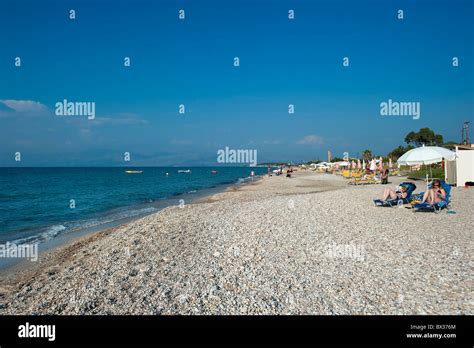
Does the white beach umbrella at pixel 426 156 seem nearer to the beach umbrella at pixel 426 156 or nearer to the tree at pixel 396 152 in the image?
the beach umbrella at pixel 426 156

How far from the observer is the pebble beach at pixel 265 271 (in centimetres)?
488

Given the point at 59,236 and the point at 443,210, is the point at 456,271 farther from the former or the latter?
the point at 59,236

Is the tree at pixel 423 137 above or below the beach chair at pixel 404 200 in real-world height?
above

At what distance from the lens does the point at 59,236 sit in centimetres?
1378

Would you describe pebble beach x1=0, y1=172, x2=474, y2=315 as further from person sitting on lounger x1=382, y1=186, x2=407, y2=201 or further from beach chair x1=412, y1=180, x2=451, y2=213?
person sitting on lounger x1=382, y1=186, x2=407, y2=201

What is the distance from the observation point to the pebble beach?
16.0 feet

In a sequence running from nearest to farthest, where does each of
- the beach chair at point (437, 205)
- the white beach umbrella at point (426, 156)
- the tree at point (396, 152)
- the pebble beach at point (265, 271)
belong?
the pebble beach at point (265, 271) < the beach chair at point (437, 205) < the white beach umbrella at point (426, 156) < the tree at point (396, 152)

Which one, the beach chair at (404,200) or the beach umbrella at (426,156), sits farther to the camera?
the beach chair at (404,200)

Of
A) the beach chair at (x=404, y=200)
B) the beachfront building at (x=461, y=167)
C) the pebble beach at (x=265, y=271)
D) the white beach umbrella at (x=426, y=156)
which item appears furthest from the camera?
the beachfront building at (x=461, y=167)

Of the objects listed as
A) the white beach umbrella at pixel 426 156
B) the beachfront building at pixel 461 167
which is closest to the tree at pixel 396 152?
the beachfront building at pixel 461 167

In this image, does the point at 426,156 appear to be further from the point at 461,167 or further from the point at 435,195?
the point at 461,167

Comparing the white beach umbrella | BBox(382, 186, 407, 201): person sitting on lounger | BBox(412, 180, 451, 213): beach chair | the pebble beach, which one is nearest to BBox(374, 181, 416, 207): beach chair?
BBox(382, 186, 407, 201): person sitting on lounger

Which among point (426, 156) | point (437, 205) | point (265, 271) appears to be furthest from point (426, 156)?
point (265, 271)
